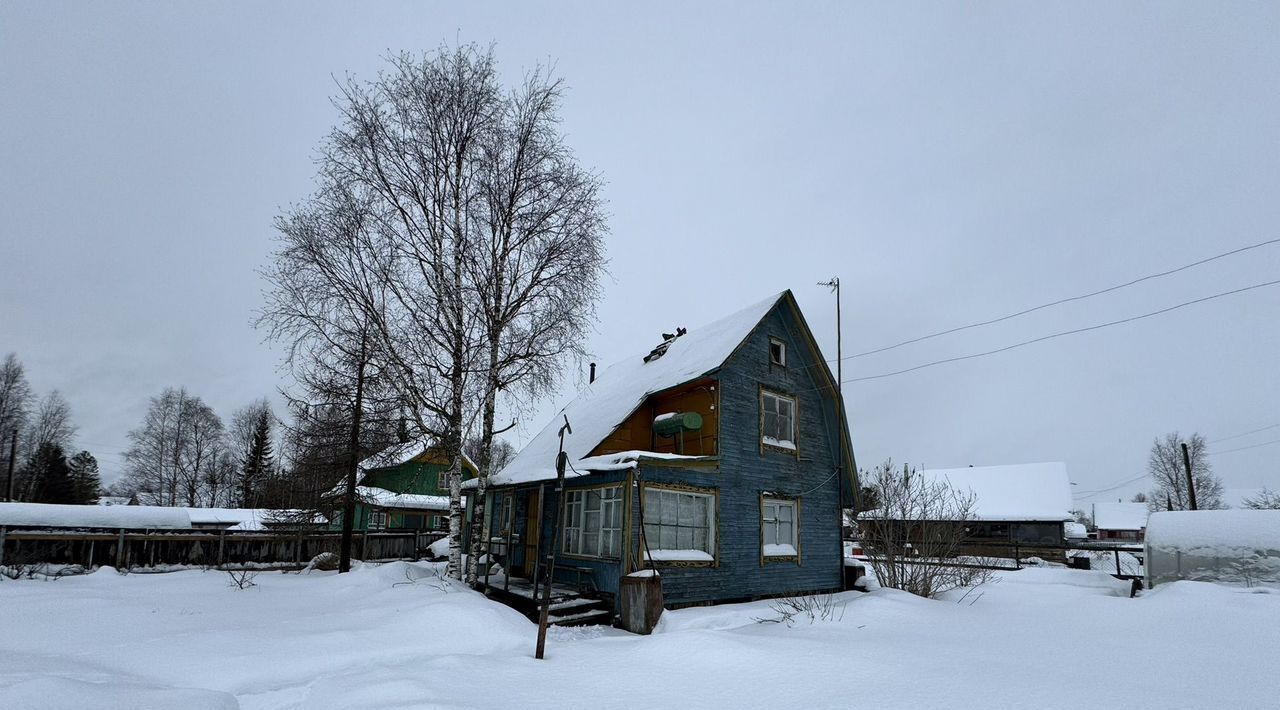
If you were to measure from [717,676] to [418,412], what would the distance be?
10118mm

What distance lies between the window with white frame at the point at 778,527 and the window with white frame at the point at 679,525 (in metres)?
2.15

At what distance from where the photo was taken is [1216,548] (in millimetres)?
16219

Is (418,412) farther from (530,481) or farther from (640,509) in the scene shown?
(640,509)

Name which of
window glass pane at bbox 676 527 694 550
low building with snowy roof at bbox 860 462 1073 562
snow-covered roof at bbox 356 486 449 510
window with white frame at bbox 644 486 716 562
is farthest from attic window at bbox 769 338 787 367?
snow-covered roof at bbox 356 486 449 510

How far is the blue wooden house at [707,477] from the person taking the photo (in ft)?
47.3

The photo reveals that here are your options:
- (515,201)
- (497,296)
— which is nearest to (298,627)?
(497,296)

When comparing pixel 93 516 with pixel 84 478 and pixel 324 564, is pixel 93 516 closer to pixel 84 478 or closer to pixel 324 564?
pixel 324 564

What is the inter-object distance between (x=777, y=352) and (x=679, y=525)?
20.8 ft

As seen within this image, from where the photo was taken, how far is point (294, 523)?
2525 centimetres

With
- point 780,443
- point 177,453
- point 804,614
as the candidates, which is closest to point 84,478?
point 177,453

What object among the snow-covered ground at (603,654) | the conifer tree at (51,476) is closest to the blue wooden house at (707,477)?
the snow-covered ground at (603,654)

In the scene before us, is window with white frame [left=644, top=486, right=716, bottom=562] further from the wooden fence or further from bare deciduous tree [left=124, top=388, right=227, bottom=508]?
bare deciduous tree [left=124, top=388, right=227, bottom=508]

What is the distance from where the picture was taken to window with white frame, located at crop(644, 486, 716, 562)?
14.3m

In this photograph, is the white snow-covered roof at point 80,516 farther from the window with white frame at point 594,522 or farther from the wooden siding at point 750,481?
the window with white frame at point 594,522
